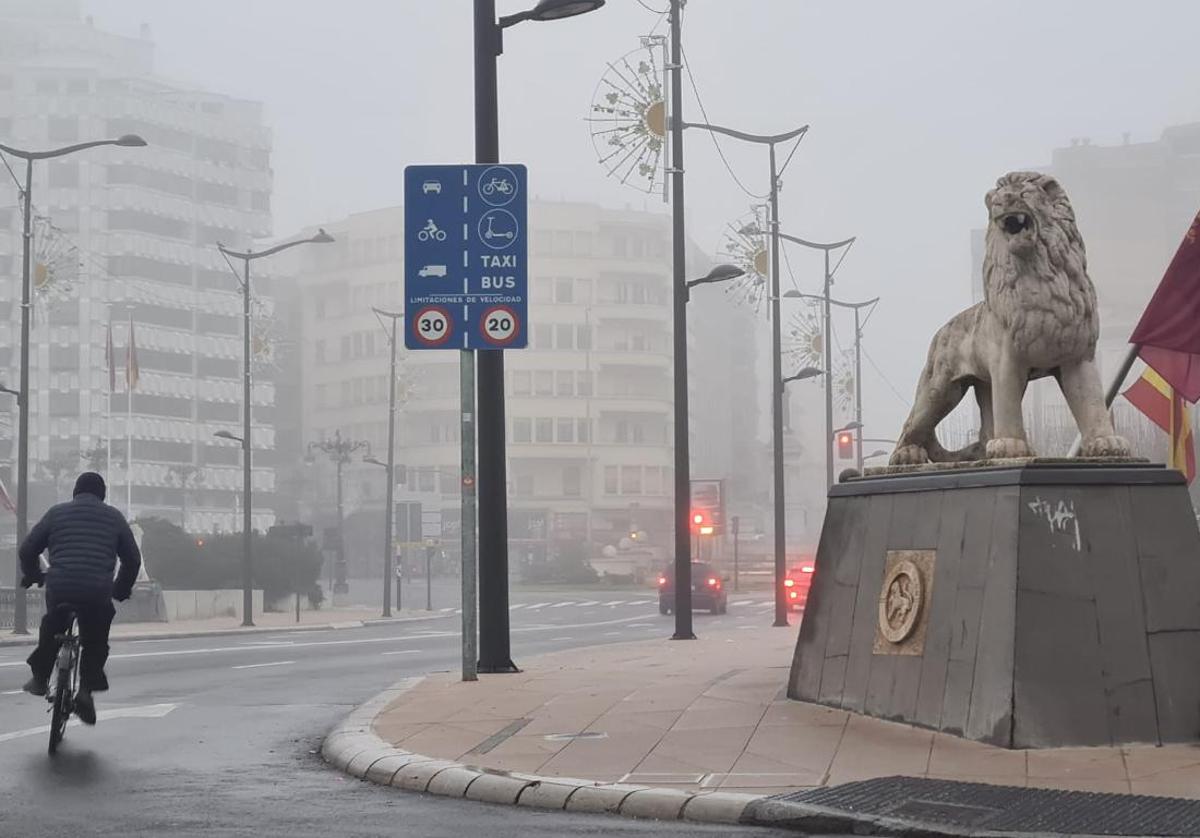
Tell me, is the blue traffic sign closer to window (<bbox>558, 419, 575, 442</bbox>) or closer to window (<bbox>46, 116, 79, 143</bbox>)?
window (<bbox>558, 419, 575, 442</bbox>)

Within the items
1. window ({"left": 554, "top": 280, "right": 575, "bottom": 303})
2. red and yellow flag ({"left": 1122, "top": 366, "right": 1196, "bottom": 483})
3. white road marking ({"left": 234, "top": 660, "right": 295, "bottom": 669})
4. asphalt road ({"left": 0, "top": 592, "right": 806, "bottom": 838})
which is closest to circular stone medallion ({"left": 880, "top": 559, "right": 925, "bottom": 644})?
asphalt road ({"left": 0, "top": 592, "right": 806, "bottom": 838})

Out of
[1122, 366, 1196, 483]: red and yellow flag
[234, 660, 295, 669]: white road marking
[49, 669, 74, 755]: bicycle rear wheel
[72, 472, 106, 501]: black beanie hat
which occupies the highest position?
[1122, 366, 1196, 483]: red and yellow flag

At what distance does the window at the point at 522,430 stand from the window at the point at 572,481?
143 inches

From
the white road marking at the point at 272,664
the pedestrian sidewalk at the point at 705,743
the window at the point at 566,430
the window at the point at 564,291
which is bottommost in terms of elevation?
the white road marking at the point at 272,664

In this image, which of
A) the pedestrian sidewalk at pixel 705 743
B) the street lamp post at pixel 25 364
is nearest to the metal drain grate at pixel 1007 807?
the pedestrian sidewalk at pixel 705 743

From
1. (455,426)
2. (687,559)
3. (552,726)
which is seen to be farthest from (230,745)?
(455,426)

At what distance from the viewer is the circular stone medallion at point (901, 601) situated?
10.7 meters

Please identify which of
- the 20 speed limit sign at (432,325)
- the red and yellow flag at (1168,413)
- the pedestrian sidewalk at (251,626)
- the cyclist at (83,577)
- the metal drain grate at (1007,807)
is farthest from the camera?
the pedestrian sidewalk at (251,626)

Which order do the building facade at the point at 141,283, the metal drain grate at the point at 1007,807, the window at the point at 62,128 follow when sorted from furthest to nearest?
the window at the point at 62,128 < the building facade at the point at 141,283 < the metal drain grate at the point at 1007,807

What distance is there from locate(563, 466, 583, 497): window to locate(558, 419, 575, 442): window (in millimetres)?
2104

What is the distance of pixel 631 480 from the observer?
130750 millimetres

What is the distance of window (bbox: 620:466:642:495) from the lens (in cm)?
12988

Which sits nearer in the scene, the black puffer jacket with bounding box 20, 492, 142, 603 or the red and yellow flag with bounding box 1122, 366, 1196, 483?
the black puffer jacket with bounding box 20, 492, 142, 603

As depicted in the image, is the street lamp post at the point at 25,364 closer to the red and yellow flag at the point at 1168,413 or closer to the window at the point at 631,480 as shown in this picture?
the red and yellow flag at the point at 1168,413
